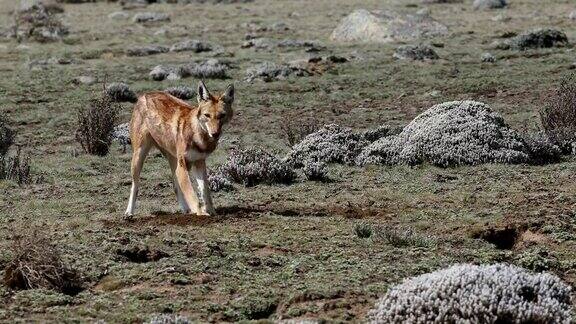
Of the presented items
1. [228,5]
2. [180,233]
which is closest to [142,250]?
[180,233]

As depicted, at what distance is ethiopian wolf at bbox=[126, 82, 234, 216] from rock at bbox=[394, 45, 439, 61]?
17.4 meters

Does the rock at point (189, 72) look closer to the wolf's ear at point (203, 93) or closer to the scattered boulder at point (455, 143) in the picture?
the scattered boulder at point (455, 143)

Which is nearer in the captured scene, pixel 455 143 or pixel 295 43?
pixel 455 143

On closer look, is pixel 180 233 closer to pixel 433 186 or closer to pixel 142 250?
pixel 142 250

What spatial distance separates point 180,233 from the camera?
1143 centimetres

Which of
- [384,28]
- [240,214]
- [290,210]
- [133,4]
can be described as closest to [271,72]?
[384,28]

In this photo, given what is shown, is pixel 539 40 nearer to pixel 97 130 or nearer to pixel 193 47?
pixel 193 47

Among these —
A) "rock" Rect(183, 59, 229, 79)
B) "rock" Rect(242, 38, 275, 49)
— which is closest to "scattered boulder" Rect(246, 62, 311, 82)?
"rock" Rect(183, 59, 229, 79)

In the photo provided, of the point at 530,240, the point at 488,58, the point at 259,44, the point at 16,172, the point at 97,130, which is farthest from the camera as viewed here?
the point at 259,44

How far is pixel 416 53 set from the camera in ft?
98.4

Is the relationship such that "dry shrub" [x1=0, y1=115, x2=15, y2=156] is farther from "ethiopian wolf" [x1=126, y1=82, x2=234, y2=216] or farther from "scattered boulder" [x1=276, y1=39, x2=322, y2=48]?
"scattered boulder" [x1=276, y1=39, x2=322, y2=48]

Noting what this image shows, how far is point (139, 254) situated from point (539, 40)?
22.6 meters

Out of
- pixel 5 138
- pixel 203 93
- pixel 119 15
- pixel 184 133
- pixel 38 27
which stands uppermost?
pixel 203 93

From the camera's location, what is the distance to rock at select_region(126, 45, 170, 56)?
108ft
